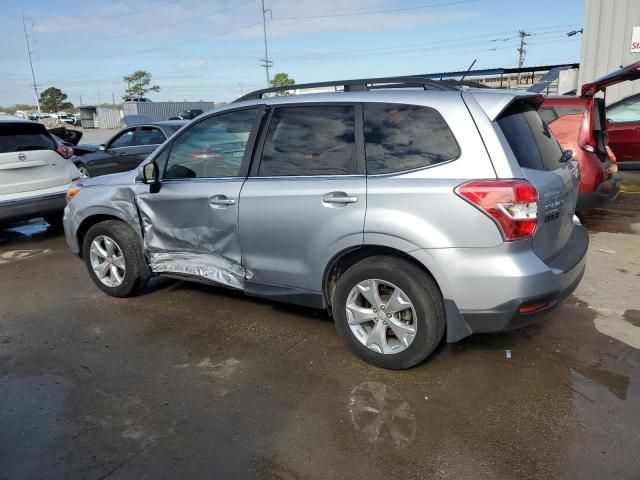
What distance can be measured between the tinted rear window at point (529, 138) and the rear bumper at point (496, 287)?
59 cm

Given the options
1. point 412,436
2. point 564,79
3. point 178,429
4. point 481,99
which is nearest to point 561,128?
point 481,99

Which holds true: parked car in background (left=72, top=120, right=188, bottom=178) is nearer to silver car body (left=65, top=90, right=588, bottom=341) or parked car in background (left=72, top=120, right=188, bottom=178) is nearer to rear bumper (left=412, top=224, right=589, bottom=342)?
silver car body (left=65, top=90, right=588, bottom=341)

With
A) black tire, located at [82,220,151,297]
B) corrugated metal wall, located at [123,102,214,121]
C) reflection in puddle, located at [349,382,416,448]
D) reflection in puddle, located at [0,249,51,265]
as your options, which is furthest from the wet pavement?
corrugated metal wall, located at [123,102,214,121]

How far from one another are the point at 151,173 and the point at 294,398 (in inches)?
91.2

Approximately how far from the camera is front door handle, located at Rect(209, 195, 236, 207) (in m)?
3.90

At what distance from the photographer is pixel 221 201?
12.9 feet

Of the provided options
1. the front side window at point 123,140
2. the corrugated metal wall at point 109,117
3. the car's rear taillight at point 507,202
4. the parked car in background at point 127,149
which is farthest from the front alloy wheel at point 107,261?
the corrugated metal wall at point 109,117

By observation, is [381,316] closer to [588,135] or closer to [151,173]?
[151,173]

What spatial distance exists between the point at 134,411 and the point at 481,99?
2798 mm

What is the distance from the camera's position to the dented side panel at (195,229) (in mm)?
3969

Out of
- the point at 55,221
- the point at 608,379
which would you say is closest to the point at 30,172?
the point at 55,221

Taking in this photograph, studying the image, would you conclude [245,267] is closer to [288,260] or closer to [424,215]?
Result: [288,260]

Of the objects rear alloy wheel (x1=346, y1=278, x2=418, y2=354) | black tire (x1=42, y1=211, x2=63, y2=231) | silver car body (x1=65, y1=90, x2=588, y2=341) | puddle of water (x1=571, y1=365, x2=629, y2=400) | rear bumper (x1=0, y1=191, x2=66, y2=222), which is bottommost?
puddle of water (x1=571, y1=365, x2=629, y2=400)

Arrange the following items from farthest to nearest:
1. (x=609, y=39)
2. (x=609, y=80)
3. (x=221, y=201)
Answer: (x=609, y=39), (x=609, y=80), (x=221, y=201)
